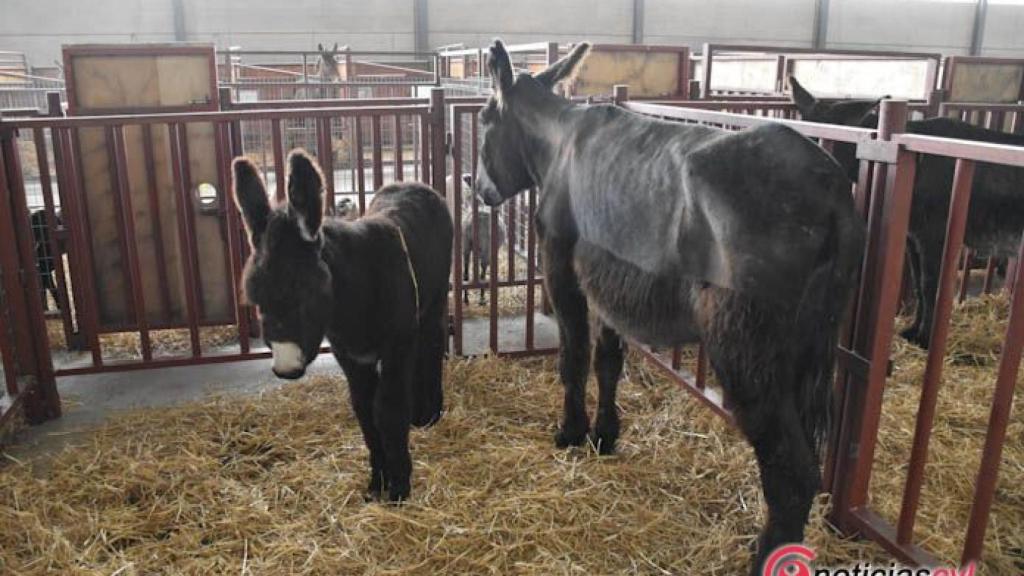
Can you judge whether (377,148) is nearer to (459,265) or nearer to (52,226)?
(459,265)

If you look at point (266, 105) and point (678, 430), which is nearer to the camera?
point (678, 430)

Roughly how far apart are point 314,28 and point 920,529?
2027 cm

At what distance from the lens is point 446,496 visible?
3.15 metres

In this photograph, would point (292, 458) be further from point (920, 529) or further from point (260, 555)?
point (920, 529)

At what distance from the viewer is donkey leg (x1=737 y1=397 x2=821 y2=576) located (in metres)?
2.32

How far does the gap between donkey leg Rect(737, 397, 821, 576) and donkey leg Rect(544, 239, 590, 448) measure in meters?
1.12

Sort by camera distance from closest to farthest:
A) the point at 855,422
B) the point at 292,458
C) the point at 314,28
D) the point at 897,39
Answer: the point at 855,422 < the point at 292,458 < the point at 314,28 < the point at 897,39

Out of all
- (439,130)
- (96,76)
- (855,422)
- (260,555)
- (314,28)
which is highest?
(314,28)

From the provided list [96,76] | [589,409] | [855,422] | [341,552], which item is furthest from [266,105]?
[855,422]

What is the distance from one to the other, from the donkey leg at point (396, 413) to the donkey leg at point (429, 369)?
0.61 meters

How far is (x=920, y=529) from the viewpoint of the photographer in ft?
9.27

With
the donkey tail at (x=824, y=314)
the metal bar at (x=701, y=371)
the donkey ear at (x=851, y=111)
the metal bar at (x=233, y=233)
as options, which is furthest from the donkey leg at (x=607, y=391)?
the donkey ear at (x=851, y=111)

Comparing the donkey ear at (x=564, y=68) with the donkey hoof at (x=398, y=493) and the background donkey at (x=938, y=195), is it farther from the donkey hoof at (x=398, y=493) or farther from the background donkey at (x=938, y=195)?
the donkey hoof at (x=398, y=493)

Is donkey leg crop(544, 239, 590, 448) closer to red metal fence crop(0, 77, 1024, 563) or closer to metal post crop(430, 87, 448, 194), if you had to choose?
red metal fence crop(0, 77, 1024, 563)
